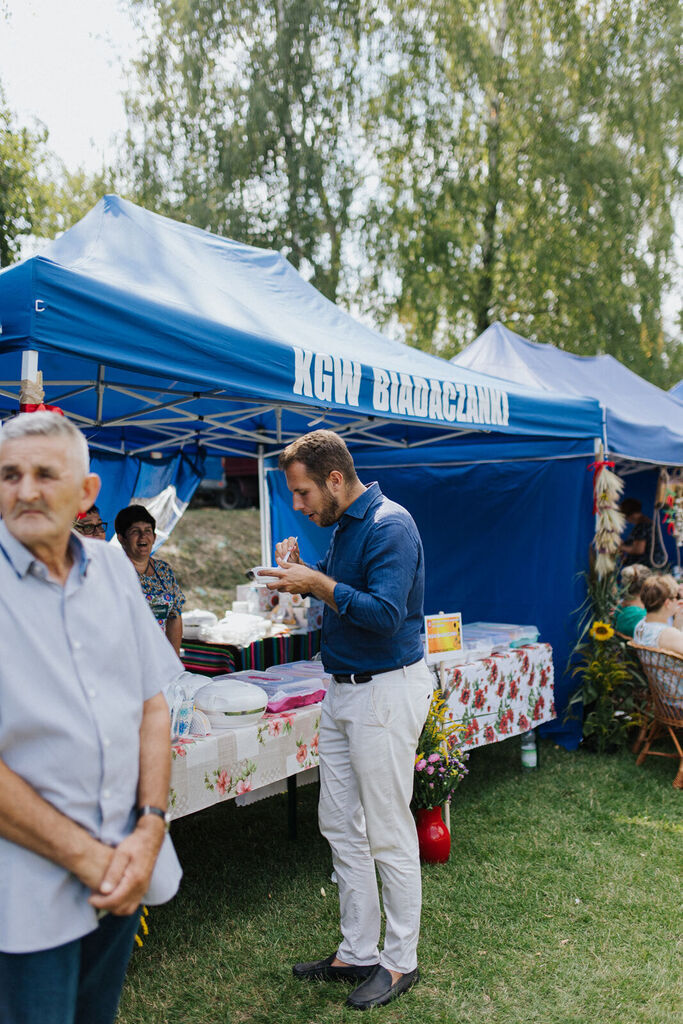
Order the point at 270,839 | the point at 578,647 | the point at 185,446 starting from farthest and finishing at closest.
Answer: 1. the point at 185,446
2. the point at 578,647
3. the point at 270,839

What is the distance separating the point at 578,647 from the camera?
5.42 metres

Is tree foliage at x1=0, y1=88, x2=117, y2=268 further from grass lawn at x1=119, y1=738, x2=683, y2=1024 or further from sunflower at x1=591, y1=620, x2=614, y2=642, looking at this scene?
grass lawn at x1=119, y1=738, x2=683, y2=1024

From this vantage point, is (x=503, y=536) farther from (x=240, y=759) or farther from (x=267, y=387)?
(x=240, y=759)

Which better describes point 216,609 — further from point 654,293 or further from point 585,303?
point 654,293

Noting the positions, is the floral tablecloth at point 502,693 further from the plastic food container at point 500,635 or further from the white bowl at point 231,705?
the white bowl at point 231,705

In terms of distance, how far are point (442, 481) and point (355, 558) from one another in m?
4.51

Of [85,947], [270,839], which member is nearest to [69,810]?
[85,947]

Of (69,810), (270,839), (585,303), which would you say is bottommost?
(270,839)

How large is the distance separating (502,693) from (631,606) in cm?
154

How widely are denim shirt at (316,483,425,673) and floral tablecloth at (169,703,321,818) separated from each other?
2.13 ft

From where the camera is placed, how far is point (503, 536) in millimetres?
6344

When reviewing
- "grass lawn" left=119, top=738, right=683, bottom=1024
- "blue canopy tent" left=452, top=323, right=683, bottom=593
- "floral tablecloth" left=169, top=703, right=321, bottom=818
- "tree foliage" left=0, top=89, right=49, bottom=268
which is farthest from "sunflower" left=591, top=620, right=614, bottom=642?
"tree foliage" left=0, top=89, right=49, bottom=268

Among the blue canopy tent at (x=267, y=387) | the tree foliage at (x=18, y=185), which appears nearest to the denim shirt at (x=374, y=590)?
the blue canopy tent at (x=267, y=387)

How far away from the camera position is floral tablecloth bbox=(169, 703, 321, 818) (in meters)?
2.73
